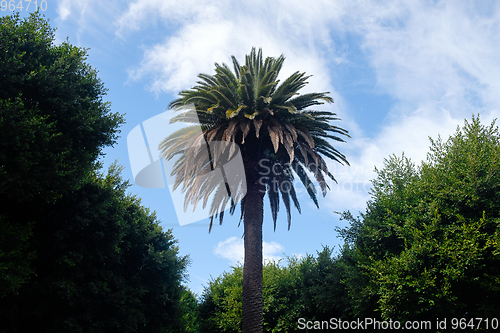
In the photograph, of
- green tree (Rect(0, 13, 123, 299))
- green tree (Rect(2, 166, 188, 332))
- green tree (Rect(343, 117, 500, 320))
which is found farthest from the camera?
green tree (Rect(2, 166, 188, 332))

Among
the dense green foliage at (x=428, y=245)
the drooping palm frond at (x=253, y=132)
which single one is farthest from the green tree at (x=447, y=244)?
the drooping palm frond at (x=253, y=132)

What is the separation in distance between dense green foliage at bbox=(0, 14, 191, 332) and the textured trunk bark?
6.54 m

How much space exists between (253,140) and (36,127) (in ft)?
30.3

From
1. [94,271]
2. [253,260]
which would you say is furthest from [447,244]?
[94,271]

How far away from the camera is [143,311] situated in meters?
18.9

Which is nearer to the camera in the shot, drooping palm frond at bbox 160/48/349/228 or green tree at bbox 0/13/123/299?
green tree at bbox 0/13/123/299

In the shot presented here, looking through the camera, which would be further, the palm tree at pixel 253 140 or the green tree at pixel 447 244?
the palm tree at pixel 253 140

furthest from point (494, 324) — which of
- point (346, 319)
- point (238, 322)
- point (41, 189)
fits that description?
point (41, 189)

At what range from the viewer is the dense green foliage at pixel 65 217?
1200 cm

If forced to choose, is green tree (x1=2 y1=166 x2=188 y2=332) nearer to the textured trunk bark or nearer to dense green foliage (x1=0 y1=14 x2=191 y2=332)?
dense green foliage (x1=0 y1=14 x2=191 y2=332)

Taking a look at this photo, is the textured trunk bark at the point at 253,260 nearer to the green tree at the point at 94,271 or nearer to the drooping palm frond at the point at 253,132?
the drooping palm frond at the point at 253,132

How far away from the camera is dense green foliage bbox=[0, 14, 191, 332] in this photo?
1200cm

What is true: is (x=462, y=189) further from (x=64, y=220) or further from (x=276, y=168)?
(x=64, y=220)

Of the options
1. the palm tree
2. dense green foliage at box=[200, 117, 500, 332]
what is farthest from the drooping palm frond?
dense green foliage at box=[200, 117, 500, 332]
